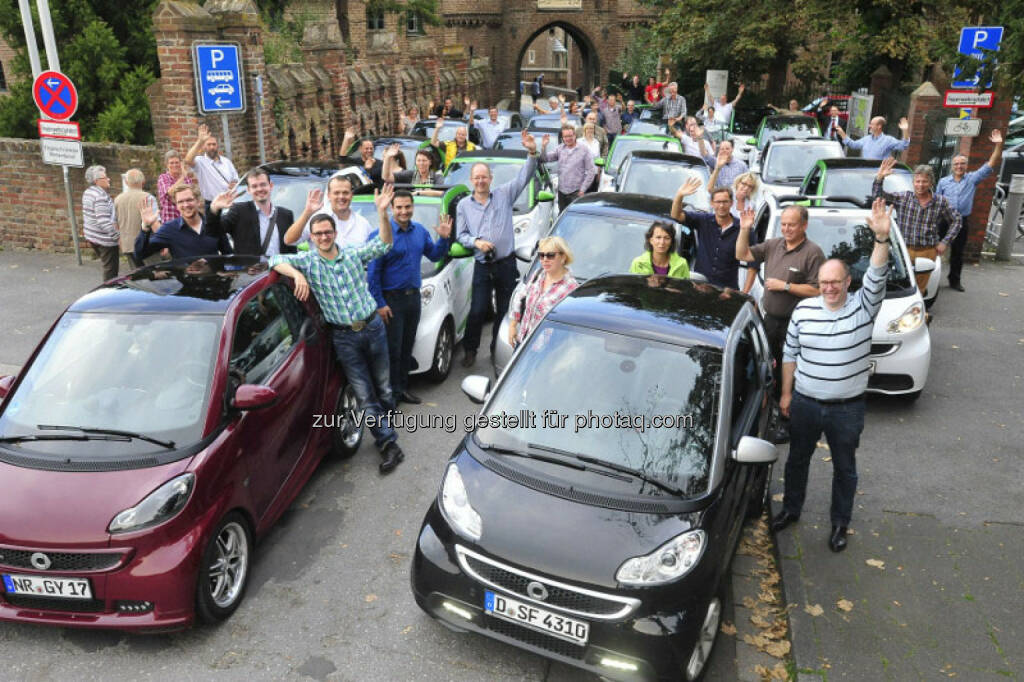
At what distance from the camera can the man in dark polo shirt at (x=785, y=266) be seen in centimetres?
668

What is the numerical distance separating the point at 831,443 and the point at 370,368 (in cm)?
341

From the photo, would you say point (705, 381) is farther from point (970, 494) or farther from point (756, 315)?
point (970, 494)

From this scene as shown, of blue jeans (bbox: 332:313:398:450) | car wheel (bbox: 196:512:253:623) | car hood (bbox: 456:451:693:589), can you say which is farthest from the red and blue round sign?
car hood (bbox: 456:451:693:589)

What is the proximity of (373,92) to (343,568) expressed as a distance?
61.1 feet

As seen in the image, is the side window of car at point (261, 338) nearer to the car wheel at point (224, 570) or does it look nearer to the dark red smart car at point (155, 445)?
the dark red smart car at point (155, 445)

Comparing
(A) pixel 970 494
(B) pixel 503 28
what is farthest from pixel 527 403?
(B) pixel 503 28

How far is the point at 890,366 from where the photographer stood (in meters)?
7.39

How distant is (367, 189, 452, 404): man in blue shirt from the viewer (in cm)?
703

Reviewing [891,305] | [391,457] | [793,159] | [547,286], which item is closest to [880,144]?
[793,159]

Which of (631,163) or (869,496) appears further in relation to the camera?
(631,163)

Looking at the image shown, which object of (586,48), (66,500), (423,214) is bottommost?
(66,500)

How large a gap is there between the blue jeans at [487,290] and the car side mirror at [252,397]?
364cm

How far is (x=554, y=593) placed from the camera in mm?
3895

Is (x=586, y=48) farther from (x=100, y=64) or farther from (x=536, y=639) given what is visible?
(x=536, y=639)
